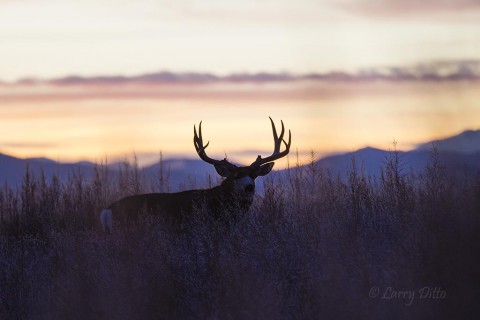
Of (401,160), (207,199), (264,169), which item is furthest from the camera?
(264,169)

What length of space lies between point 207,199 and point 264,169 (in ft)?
3.57

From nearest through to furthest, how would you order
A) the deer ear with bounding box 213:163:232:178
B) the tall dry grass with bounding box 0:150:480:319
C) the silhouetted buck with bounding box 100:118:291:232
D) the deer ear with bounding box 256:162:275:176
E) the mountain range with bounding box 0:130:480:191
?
the mountain range with bounding box 0:130:480:191, the tall dry grass with bounding box 0:150:480:319, the silhouetted buck with bounding box 100:118:291:232, the deer ear with bounding box 213:163:232:178, the deer ear with bounding box 256:162:275:176

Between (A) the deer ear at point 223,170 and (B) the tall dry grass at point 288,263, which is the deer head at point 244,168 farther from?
(B) the tall dry grass at point 288,263

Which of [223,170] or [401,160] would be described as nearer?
[401,160]

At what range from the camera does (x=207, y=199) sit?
46.5 feet

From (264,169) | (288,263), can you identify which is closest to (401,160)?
(264,169)

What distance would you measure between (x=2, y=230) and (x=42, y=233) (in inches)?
34.8

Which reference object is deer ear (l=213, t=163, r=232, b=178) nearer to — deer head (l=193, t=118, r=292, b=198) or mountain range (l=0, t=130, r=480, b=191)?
deer head (l=193, t=118, r=292, b=198)

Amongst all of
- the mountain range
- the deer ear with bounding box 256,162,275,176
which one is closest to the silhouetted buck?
the deer ear with bounding box 256,162,275,176

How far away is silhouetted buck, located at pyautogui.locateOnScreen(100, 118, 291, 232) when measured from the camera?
1366cm

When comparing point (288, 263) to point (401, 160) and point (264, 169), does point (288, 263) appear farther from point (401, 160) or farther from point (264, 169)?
point (264, 169)

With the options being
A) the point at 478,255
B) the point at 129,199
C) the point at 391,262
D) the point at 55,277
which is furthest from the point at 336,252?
the point at 129,199

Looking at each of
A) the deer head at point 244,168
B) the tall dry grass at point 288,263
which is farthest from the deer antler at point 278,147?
the tall dry grass at point 288,263

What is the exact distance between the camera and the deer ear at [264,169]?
14.6 m
